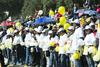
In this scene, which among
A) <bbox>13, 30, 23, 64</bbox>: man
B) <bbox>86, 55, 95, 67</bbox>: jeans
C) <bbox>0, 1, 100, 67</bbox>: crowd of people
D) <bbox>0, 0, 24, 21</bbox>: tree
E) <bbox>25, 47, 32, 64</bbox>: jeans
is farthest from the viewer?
<bbox>0, 0, 24, 21</bbox>: tree

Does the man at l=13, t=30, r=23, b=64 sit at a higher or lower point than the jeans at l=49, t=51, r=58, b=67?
higher

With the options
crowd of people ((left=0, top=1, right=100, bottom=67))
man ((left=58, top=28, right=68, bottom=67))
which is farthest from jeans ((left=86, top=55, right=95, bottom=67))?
man ((left=58, top=28, right=68, bottom=67))

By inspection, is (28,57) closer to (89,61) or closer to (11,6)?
(89,61)

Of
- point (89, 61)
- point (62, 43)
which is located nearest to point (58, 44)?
point (62, 43)

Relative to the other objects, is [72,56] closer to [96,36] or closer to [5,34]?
[96,36]

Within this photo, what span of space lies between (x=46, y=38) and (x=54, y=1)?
49.4ft

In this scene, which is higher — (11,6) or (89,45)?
(11,6)

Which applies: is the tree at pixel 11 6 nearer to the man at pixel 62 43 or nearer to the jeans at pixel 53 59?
the jeans at pixel 53 59

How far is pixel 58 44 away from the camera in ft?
70.6

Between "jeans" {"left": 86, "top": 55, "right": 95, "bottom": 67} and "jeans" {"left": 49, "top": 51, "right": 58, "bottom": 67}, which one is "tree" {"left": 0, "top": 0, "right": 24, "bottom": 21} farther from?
"jeans" {"left": 86, "top": 55, "right": 95, "bottom": 67}

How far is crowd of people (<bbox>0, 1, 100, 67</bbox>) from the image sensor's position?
19.0 metres

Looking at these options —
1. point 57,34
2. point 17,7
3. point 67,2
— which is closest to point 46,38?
point 57,34

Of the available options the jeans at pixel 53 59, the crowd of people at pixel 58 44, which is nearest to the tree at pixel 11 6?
the crowd of people at pixel 58 44

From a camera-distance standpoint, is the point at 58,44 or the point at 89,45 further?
the point at 58,44
